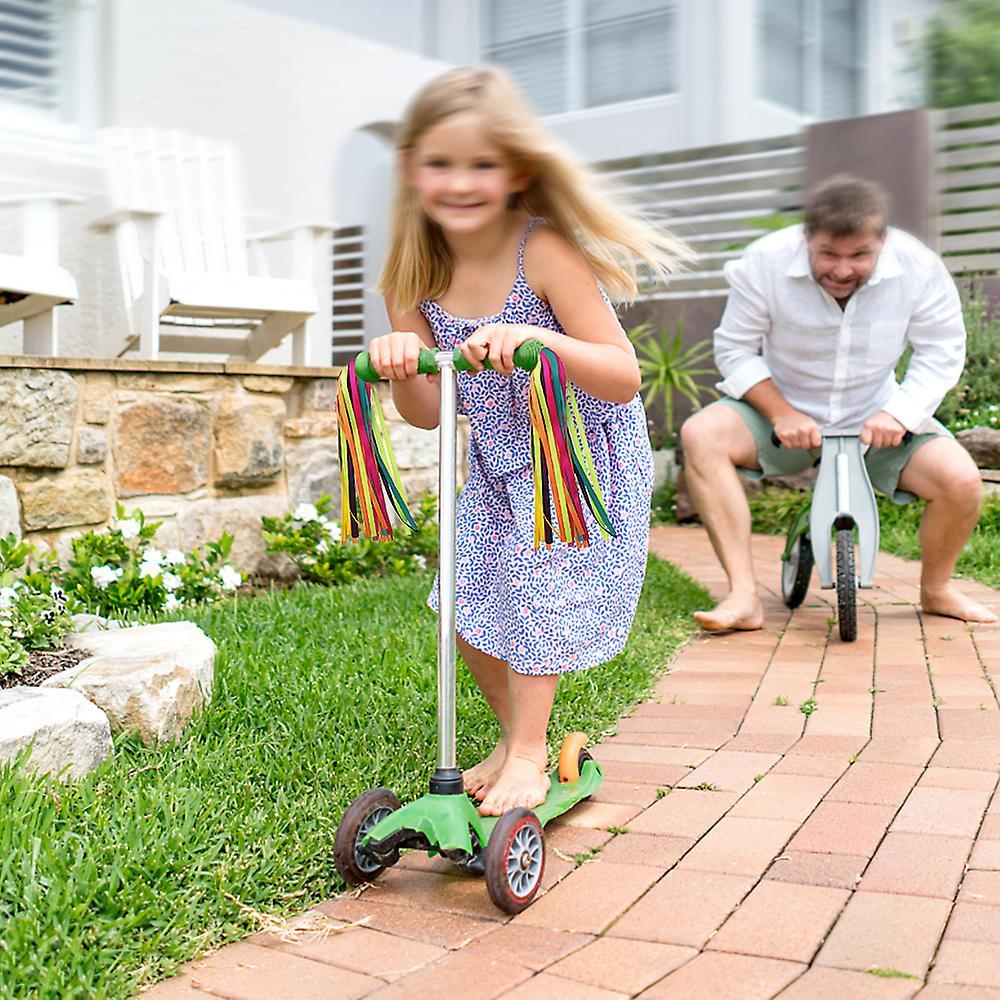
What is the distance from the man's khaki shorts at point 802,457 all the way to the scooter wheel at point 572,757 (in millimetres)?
1756

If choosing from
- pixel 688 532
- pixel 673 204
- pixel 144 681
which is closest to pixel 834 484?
pixel 144 681

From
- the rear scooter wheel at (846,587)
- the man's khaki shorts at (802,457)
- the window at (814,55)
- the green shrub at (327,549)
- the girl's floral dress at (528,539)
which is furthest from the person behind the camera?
the window at (814,55)

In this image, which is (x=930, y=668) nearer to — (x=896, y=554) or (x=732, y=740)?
(x=732, y=740)

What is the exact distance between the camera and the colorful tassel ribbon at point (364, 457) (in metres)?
2.10

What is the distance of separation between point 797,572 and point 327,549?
61.4 inches

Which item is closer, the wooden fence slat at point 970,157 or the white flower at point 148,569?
the white flower at point 148,569

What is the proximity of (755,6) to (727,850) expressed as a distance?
24.6 feet

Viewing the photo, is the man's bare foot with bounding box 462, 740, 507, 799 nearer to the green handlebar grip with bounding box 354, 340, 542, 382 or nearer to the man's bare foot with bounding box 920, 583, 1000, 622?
the green handlebar grip with bounding box 354, 340, 542, 382

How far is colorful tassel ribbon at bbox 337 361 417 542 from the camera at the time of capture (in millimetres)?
2100

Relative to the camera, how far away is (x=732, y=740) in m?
2.68

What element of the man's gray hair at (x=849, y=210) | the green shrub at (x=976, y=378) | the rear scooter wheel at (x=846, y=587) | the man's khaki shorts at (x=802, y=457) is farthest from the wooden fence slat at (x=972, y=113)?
the rear scooter wheel at (x=846, y=587)

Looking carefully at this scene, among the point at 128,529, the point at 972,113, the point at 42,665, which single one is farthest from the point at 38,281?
the point at 972,113

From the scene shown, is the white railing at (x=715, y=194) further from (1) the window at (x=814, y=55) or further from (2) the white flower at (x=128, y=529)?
(2) the white flower at (x=128, y=529)

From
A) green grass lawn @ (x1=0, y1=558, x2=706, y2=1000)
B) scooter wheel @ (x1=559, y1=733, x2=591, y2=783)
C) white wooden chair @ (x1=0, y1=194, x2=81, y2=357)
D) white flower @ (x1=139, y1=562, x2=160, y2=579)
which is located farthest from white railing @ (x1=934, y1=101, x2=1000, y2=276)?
scooter wheel @ (x1=559, y1=733, x2=591, y2=783)
